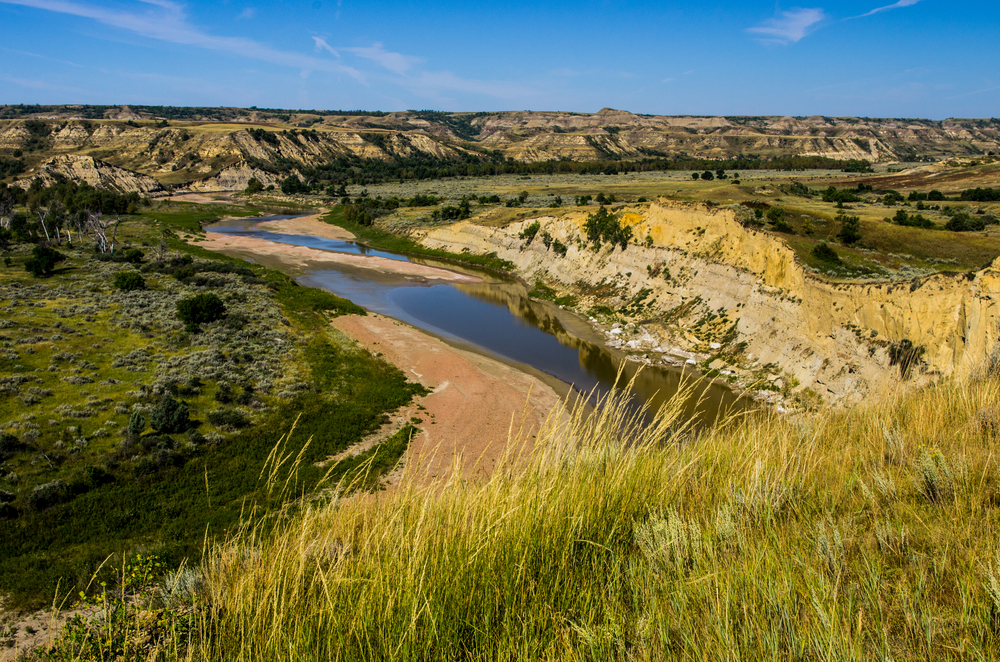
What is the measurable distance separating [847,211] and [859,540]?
4374 cm

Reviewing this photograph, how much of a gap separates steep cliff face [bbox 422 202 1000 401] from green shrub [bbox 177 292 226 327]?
72.1 feet

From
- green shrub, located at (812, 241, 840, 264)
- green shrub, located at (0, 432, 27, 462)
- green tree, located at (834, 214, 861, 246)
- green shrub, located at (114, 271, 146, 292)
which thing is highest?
green tree, located at (834, 214, 861, 246)

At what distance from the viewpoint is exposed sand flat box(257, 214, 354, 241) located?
7012cm

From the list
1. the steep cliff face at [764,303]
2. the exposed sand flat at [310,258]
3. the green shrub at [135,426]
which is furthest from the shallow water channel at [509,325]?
the green shrub at [135,426]

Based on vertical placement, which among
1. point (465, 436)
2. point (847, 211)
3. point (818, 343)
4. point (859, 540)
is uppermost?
point (847, 211)

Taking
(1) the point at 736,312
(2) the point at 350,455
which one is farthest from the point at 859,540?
(1) the point at 736,312

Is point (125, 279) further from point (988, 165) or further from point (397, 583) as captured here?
point (988, 165)

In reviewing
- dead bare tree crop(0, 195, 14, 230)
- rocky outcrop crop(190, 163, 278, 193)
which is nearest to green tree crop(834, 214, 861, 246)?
dead bare tree crop(0, 195, 14, 230)

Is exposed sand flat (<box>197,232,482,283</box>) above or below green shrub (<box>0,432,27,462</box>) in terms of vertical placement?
above

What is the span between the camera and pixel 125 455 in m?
14.7

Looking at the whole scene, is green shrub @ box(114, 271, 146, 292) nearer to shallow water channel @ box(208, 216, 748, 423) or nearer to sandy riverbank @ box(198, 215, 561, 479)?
sandy riverbank @ box(198, 215, 561, 479)

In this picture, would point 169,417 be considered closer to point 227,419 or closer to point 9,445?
point 227,419

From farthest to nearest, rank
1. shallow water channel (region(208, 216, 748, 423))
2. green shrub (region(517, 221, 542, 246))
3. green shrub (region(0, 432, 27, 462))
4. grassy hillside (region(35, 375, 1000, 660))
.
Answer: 1. green shrub (region(517, 221, 542, 246))
2. shallow water channel (region(208, 216, 748, 423))
3. green shrub (region(0, 432, 27, 462))
4. grassy hillside (region(35, 375, 1000, 660))

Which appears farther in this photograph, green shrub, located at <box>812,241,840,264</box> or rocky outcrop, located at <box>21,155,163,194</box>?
rocky outcrop, located at <box>21,155,163,194</box>
